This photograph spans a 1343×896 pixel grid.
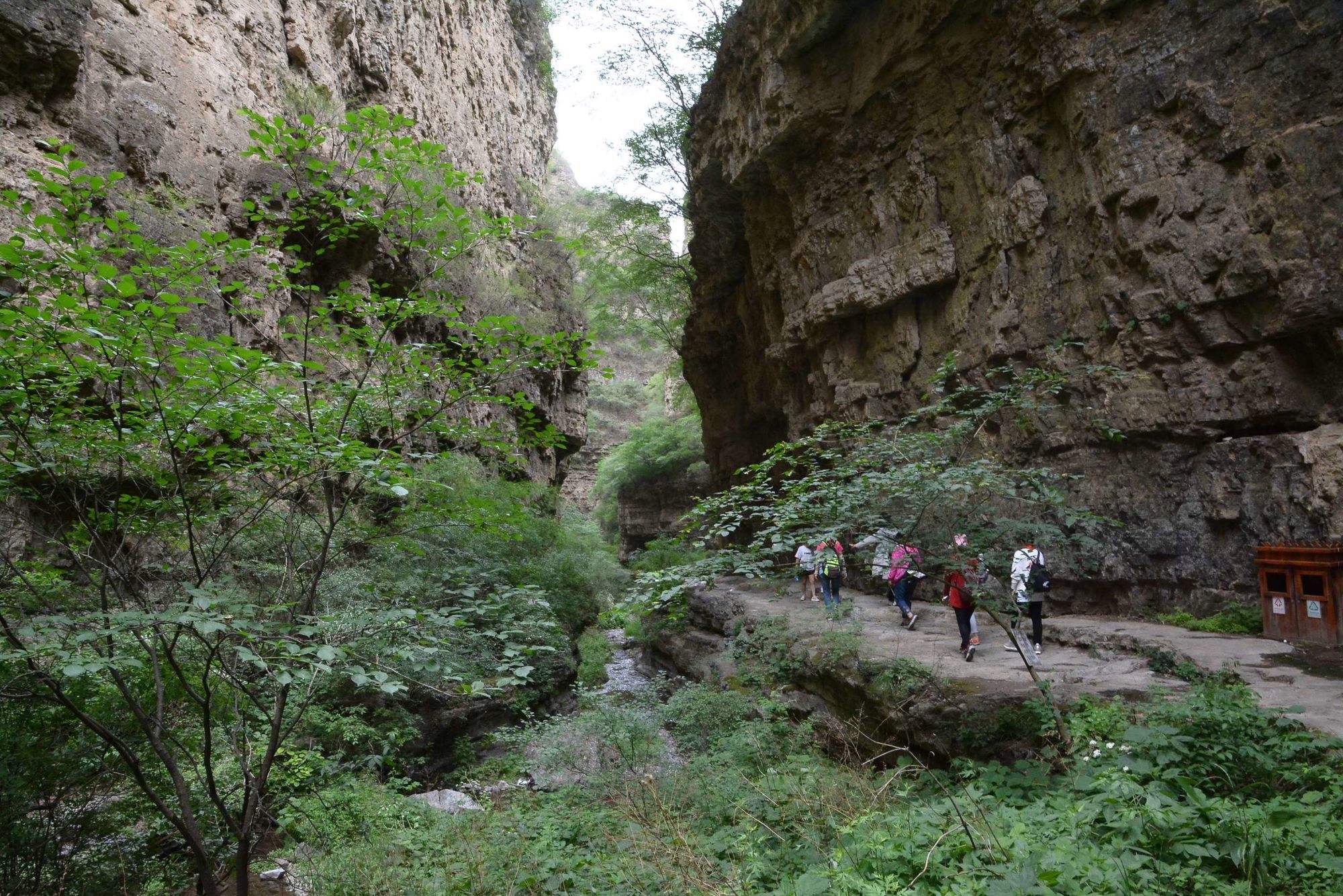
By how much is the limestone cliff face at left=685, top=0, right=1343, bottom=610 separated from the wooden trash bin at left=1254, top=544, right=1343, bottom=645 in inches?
24.6

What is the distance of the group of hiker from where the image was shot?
509 cm

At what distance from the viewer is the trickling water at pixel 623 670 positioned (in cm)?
1538

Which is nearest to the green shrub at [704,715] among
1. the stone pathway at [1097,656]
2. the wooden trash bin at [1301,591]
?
the stone pathway at [1097,656]

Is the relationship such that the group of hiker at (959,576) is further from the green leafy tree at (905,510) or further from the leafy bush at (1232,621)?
the leafy bush at (1232,621)

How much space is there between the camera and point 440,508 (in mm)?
3604

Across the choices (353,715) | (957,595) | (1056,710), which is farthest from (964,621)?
(353,715)

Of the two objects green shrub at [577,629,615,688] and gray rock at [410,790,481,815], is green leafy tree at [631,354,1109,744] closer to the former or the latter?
gray rock at [410,790,481,815]

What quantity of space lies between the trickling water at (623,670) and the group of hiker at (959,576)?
236 inches

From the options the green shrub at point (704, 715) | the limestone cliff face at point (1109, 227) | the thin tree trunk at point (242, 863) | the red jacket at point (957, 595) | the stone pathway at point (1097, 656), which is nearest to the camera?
the thin tree trunk at point (242, 863)

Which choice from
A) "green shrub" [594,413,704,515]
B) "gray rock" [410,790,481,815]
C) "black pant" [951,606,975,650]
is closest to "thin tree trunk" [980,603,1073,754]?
"black pant" [951,606,975,650]

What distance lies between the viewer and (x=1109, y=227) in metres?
9.52

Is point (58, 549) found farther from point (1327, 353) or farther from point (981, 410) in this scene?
point (1327, 353)

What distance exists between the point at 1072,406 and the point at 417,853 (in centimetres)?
1022

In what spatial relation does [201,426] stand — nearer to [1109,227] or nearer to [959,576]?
[959,576]
